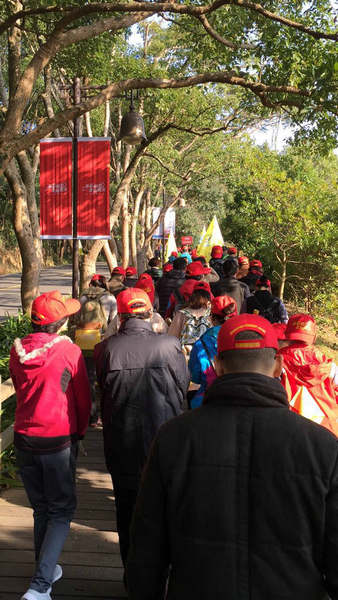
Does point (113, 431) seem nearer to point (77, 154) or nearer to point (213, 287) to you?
point (213, 287)

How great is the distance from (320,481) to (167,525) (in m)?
0.49

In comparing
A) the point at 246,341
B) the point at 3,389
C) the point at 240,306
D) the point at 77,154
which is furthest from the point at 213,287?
the point at 246,341

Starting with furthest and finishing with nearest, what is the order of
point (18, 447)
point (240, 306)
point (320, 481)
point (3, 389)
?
point (240, 306) → point (3, 389) → point (18, 447) → point (320, 481)

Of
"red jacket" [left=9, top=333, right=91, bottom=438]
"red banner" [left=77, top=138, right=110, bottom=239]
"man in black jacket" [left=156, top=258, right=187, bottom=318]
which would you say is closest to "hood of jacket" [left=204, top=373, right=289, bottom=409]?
"red jacket" [left=9, top=333, right=91, bottom=438]

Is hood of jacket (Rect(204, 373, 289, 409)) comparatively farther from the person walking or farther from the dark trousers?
the person walking

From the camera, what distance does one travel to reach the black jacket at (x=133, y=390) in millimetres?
3400

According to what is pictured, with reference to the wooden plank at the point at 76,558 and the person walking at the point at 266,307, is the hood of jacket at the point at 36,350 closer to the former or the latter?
the wooden plank at the point at 76,558

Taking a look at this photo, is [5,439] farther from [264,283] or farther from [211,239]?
[211,239]

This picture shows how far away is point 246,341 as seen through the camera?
188cm

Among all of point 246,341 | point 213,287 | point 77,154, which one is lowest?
point 213,287

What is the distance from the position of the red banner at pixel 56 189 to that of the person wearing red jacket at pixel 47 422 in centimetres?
505

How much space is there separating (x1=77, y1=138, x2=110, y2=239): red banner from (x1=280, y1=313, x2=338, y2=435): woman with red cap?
15.6 feet

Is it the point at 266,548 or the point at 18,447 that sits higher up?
the point at 266,548

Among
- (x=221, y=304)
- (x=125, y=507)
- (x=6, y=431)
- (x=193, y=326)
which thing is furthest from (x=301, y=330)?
(x=6, y=431)
